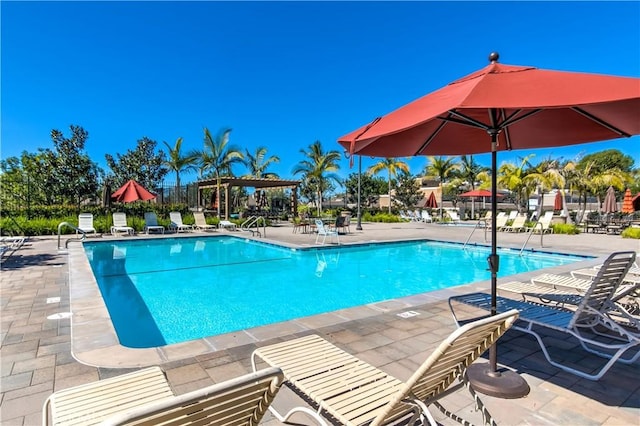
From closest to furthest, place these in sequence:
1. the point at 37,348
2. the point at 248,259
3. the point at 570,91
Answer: the point at 570,91
the point at 37,348
the point at 248,259

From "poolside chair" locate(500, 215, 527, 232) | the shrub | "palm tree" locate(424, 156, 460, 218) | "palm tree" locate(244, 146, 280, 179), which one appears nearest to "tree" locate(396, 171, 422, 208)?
"palm tree" locate(424, 156, 460, 218)

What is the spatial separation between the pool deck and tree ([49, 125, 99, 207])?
1717 centimetres

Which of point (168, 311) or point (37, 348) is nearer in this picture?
point (37, 348)

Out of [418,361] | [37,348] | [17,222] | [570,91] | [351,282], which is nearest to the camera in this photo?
[570,91]

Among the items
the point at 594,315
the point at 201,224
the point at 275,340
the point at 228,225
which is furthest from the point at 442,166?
the point at 275,340

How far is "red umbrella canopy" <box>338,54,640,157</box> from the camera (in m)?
1.90

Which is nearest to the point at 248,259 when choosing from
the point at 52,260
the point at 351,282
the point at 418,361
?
the point at 351,282

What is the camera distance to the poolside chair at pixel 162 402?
1.05 metres

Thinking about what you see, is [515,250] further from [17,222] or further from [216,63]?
[216,63]

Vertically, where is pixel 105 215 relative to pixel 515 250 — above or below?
above

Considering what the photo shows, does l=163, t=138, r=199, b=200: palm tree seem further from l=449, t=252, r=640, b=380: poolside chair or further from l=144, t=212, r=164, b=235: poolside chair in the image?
l=449, t=252, r=640, b=380: poolside chair

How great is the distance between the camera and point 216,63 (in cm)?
2328

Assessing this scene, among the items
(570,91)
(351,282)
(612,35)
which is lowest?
(351,282)

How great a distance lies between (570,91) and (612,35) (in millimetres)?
13645
